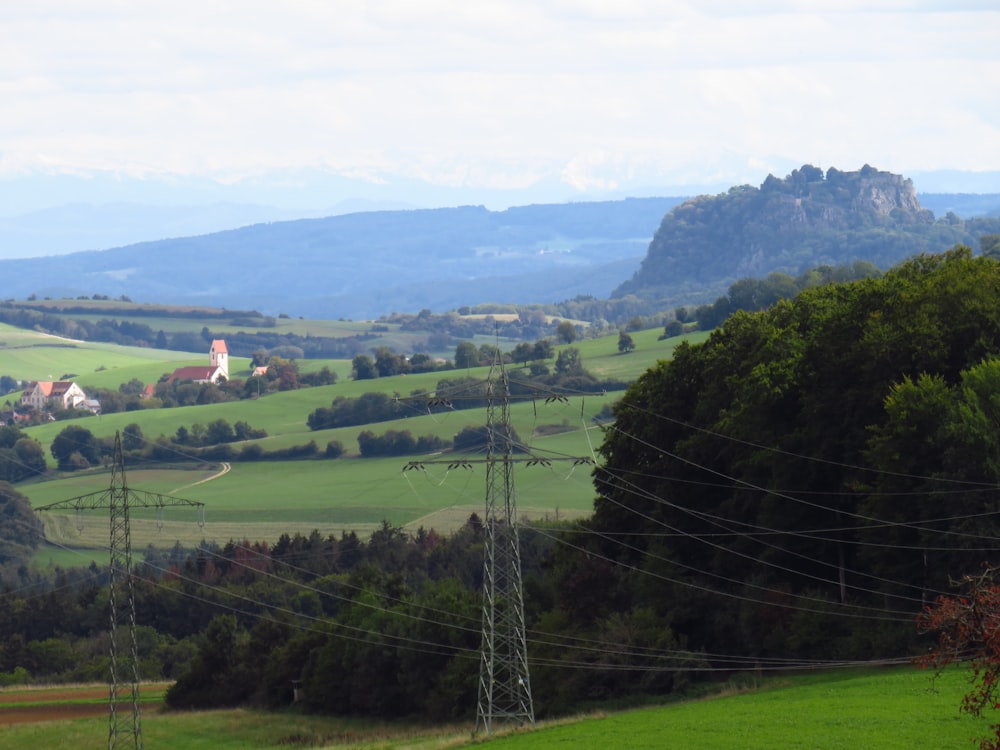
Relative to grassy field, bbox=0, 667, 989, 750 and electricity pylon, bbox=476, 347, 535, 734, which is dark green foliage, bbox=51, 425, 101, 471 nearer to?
grassy field, bbox=0, 667, 989, 750

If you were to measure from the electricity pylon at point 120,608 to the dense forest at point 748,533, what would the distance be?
7760mm

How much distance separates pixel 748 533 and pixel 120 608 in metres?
65.8

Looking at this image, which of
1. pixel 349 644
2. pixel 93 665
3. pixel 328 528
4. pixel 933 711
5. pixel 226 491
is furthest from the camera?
pixel 226 491

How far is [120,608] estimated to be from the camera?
112562 mm

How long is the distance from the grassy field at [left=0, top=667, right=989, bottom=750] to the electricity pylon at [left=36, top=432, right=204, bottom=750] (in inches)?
114

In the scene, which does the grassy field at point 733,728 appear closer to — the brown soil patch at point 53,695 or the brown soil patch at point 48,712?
the brown soil patch at point 48,712

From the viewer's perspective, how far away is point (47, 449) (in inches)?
7288

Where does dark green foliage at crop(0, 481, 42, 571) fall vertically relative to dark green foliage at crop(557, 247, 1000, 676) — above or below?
below

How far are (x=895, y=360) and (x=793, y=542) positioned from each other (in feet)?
26.5

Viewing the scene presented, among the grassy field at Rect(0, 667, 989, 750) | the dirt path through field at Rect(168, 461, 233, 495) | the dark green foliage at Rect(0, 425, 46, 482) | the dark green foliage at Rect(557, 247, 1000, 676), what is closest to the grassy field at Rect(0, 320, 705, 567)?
the dirt path through field at Rect(168, 461, 233, 495)

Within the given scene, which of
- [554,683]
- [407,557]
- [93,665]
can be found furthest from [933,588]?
[407,557]

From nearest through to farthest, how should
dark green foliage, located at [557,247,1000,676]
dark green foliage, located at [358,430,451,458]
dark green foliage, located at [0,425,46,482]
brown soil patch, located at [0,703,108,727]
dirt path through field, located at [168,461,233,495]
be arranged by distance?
1. dark green foliage, located at [557,247,1000,676]
2. brown soil patch, located at [0,703,108,727]
3. dirt path through field, located at [168,461,233,495]
4. dark green foliage, located at [358,430,451,458]
5. dark green foliage, located at [0,425,46,482]

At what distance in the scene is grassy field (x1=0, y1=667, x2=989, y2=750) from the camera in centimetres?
3425

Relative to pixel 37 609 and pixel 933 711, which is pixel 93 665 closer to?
pixel 37 609
